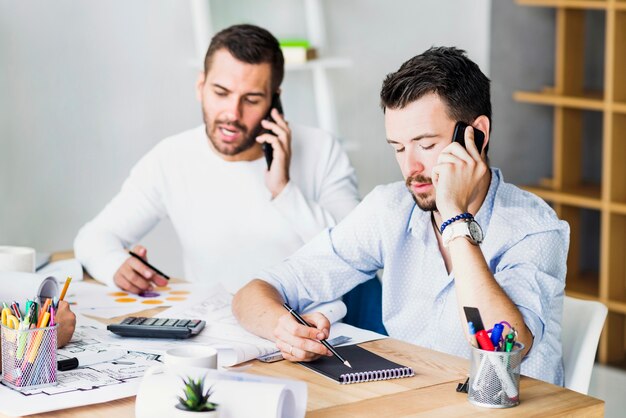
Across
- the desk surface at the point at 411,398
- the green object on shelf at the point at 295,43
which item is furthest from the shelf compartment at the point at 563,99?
the desk surface at the point at 411,398

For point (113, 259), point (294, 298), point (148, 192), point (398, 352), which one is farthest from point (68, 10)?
point (398, 352)

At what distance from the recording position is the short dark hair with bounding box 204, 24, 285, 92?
8.81 feet

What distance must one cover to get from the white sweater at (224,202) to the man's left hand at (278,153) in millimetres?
30

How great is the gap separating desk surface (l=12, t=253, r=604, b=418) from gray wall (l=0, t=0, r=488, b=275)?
1.93 meters

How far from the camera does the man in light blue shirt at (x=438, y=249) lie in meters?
1.70

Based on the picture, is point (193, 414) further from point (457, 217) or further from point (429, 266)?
point (429, 266)

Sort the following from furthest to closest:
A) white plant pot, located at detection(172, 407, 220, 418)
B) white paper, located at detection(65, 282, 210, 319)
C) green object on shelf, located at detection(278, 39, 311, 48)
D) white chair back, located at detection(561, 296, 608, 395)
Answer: green object on shelf, located at detection(278, 39, 311, 48) → white paper, located at detection(65, 282, 210, 319) → white chair back, located at detection(561, 296, 608, 395) → white plant pot, located at detection(172, 407, 220, 418)

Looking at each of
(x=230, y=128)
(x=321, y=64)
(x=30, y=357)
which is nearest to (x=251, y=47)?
(x=230, y=128)

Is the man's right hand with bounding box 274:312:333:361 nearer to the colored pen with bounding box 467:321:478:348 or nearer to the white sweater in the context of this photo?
the colored pen with bounding box 467:321:478:348

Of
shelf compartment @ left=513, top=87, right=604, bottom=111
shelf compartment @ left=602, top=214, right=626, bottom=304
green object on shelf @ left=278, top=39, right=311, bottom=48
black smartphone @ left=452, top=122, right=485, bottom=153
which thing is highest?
green object on shelf @ left=278, top=39, right=311, bottom=48

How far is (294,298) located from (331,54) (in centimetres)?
207

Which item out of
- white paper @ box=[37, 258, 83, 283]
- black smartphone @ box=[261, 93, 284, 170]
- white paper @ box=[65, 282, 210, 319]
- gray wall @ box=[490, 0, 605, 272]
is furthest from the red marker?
gray wall @ box=[490, 0, 605, 272]

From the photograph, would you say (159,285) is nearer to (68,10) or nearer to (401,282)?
(401,282)

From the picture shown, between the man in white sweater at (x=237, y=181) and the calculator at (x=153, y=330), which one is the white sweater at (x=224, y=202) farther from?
the calculator at (x=153, y=330)
